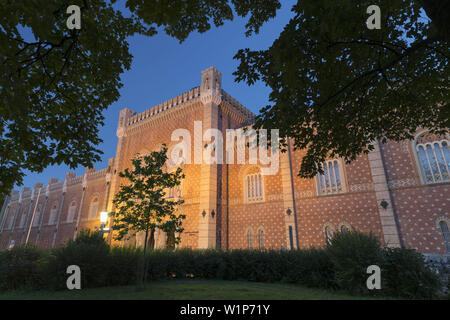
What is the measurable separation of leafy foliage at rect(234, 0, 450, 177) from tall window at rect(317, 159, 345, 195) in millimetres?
7046

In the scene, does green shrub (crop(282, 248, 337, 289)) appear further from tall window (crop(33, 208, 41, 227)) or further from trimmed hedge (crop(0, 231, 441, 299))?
tall window (crop(33, 208, 41, 227))

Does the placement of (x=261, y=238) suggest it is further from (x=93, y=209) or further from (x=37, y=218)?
(x=37, y=218)

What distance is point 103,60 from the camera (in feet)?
20.9

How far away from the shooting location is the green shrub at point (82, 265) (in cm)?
769

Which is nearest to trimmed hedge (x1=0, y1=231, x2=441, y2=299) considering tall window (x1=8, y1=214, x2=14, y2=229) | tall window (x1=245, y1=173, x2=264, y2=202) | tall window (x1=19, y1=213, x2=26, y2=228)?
tall window (x1=245, y1=173, x2=264, y2=202)

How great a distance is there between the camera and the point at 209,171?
58.9 ft

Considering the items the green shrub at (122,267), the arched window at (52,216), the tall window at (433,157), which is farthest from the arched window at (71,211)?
the tall window at (433,157)

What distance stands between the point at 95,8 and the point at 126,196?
19.3ft

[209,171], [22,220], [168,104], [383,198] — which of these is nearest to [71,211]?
[22,220]

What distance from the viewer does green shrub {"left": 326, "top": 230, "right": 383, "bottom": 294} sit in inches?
269

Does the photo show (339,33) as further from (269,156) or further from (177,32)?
(269,156)

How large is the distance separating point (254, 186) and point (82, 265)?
1250cm

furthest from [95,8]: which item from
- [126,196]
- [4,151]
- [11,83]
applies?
[126,196]

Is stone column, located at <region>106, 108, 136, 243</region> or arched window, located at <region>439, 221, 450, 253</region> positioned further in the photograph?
stone column, located at <region>106, 108, 136, 243</region>
